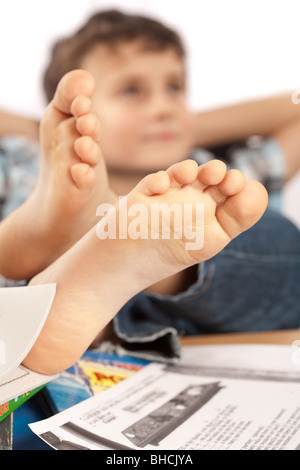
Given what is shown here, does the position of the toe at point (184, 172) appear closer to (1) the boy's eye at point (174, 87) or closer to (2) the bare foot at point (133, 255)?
(2) the bare foot at point (133, 255)

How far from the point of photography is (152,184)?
0.88ft

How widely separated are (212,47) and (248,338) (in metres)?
0.62

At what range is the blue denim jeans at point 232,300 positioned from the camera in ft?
1.34

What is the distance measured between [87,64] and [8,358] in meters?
0.37

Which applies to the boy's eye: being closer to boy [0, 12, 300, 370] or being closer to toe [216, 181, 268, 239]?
boy [0, 12, 300, 370]

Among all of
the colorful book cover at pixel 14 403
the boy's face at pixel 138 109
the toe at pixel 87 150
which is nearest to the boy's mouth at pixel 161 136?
the boy's face at pixel 138 109

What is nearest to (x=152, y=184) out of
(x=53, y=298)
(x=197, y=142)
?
(x=53, y=298)

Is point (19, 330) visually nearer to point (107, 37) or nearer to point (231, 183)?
point (231, 183)

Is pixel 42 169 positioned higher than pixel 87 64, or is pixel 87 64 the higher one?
pixel 87 64

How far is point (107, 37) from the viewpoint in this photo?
0.56 metres

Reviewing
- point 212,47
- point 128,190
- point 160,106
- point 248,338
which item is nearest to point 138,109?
point 160,106

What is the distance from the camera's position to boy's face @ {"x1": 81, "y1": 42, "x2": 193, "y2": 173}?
43cm

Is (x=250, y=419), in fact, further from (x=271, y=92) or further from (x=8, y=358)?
(x=271, y=92)
